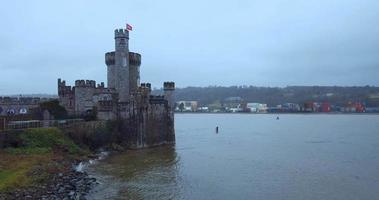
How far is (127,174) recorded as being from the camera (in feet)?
132

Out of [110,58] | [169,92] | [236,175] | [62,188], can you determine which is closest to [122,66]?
[110,58]

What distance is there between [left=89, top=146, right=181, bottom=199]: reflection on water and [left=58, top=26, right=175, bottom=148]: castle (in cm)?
524

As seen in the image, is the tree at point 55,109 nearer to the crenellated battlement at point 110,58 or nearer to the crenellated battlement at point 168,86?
the crenellated battlement at point 110,58

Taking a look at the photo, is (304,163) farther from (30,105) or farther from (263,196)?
(30,105)

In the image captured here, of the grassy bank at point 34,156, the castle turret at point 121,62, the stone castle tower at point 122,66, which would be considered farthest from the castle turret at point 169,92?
the grassy bank at point 34,156

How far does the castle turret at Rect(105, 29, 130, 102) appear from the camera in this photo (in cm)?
6234

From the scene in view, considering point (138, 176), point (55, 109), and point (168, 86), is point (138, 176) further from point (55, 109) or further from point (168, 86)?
point (168, 86)

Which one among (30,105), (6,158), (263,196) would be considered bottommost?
(263,196)

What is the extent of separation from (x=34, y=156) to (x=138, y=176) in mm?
8750

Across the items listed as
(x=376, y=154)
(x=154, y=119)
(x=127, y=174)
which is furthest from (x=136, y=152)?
(x=376, y=154)

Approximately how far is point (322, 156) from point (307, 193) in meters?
24.2

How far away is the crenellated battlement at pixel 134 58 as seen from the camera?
6431cm

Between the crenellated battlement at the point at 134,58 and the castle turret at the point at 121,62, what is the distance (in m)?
1.05

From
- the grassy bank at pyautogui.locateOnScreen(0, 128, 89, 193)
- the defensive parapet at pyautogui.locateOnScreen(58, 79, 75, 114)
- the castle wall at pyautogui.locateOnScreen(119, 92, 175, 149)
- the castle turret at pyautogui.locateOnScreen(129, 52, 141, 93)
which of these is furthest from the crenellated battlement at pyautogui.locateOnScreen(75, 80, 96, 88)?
the grassy bank at pyautogui.locateOnScreen(0, 128, 89, 193)
